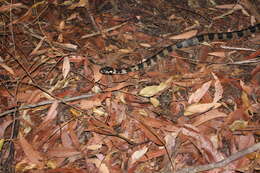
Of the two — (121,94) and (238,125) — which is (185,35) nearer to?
(121,94)

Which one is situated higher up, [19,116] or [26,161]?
[19,116]

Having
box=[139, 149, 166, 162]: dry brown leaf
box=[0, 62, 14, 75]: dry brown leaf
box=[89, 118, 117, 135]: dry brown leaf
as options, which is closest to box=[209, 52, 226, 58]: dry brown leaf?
box=[139, 149, 166, 162]: dry brown leaf

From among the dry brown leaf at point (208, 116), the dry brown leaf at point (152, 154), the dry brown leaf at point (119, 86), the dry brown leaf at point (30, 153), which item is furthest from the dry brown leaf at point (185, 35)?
the dry brown leaf at point (30, 153)

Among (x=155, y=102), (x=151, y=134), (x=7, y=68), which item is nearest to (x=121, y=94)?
(x=155, y=102)

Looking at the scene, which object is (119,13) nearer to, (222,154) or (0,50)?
(0,50)

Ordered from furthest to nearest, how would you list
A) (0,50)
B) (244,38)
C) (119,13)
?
1. (119,13)
2. (244,38)
3. (0,50)

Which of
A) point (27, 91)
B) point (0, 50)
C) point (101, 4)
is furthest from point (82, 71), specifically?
point (101, 4)
